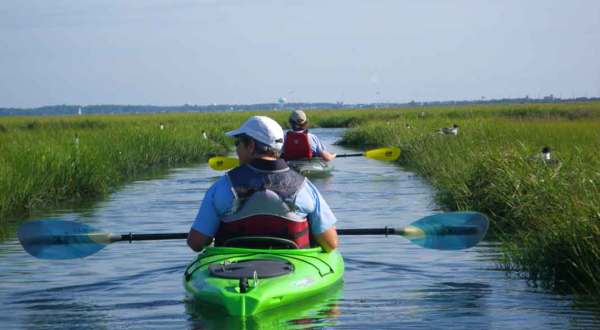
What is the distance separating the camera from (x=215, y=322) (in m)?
7.78

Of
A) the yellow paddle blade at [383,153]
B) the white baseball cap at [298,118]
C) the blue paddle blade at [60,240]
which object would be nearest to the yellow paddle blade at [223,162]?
the yellow paddle blade at [383,153]

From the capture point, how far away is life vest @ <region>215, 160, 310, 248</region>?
7910 millimetres

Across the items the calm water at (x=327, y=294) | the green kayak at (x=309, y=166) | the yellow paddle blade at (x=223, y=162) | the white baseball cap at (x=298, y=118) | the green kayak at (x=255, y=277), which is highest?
the white baseball cap at (x=298, y=118)

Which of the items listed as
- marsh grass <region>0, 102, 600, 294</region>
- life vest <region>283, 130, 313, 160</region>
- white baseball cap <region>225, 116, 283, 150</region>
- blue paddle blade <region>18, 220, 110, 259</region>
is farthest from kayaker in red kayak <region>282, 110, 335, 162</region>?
white baseball cap <region>225, 116, 283, 150</region>

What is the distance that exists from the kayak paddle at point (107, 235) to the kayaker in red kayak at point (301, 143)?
359 inches

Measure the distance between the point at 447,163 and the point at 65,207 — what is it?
6421 millimetres

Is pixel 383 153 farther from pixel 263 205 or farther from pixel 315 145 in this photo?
pixel 263 205

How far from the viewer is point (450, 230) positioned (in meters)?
9.59

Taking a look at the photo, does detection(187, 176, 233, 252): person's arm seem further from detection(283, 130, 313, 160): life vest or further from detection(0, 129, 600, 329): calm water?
detection(283, 130, 313, 160): life vest

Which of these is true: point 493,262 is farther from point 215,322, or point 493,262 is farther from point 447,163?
point 447,163

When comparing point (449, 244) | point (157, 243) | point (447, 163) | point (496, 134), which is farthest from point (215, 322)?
point (496, 134)

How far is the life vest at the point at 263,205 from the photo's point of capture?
7.91 meters

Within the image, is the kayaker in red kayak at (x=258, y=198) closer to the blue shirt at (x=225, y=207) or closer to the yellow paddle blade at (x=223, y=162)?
the blue shirt at (x=225, y=207)

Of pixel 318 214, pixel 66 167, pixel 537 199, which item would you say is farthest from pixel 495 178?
pixel 66 167
